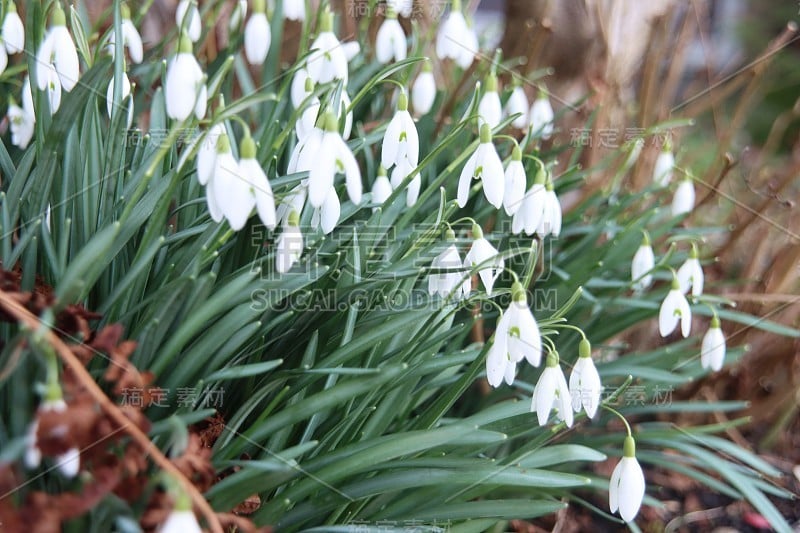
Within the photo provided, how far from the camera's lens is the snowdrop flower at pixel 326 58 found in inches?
57.4

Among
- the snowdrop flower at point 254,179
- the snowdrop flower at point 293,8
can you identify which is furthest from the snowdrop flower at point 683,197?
the snowdrop flower at point 254,179

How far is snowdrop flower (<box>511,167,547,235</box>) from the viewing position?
1448 mm

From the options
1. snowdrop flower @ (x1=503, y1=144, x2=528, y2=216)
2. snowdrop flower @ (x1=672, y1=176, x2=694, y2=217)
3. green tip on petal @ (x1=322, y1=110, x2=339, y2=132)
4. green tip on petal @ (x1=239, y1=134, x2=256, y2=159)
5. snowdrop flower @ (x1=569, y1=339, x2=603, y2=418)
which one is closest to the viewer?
green tip on petal @ (x1=239, y1=134, x2=256, y2=159)

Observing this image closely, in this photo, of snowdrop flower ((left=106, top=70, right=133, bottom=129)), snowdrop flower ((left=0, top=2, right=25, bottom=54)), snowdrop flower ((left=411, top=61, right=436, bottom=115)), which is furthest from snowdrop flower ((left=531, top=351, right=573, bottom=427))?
snowdrop flower ((left=0, top=2, right=25, bottom=54))

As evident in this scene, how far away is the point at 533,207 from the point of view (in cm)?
145

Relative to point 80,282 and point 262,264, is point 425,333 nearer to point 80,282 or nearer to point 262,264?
point 262,264

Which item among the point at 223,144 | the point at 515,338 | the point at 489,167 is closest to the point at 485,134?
the point at 489,167

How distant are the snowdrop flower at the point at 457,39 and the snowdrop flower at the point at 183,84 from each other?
76 cm

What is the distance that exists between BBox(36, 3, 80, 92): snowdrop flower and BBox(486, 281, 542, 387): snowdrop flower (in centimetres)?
85

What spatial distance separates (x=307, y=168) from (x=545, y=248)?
0.89 meters

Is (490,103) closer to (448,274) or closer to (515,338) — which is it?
(448,274)

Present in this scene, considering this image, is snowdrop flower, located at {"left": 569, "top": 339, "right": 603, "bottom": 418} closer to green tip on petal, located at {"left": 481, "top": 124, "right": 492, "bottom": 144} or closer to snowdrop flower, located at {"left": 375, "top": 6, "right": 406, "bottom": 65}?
green tip on petal, located at {"left": 481, "top": 124, "right": 492, "bottom": 144}

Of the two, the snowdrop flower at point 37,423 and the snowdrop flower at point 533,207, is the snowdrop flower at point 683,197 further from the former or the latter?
the snowdrop flower at point 37,423

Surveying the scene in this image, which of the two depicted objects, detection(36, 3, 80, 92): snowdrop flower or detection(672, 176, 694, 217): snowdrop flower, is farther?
detection(672, 176, 694, 217): snowdrop flower
